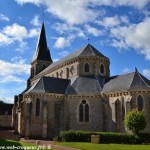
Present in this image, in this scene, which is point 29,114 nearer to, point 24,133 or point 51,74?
point 24,133

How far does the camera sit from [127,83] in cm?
4041

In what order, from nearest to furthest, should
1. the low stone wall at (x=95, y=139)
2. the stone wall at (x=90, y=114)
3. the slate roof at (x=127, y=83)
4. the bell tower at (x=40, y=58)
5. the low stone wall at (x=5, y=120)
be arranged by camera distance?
the low stone wall at (x=95, y=139) < the slate roof at (x=127, y=83) < the stone wall at (x=90, y=114) < the bell tower at (x=40, y=58) < the low stone wall at (x=5, y=120)

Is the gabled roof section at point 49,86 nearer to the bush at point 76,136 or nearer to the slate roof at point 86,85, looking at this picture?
the slate roof at point 86,85

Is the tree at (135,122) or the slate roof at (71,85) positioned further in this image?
the slate roof at (71,85)

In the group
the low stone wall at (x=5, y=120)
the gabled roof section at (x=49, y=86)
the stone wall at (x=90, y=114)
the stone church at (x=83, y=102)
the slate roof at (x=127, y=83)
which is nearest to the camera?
the stone church at (x=83, y=102)

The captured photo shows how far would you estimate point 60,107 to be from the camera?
42.4 meters

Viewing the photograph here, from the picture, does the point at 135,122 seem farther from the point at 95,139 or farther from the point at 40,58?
the point at 40,58

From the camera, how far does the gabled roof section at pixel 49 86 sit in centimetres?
4232

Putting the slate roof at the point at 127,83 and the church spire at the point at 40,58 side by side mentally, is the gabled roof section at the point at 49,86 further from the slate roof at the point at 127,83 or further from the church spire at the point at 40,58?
the church spire at the point at 40,58

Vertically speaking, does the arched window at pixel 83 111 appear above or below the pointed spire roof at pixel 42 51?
below

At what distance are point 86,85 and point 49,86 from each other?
623 centimetres

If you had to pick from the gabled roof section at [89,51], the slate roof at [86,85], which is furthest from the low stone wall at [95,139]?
the gabled roof section at [89,51]

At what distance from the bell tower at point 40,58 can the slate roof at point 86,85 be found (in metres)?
24.5

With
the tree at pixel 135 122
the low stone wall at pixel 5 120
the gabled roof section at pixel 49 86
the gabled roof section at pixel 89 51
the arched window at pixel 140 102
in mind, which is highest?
the gabled roof section at pixel 89 51
